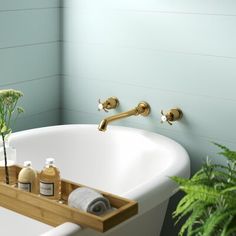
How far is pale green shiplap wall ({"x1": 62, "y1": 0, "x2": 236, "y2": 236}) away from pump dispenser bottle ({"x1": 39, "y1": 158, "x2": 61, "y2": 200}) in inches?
31.1

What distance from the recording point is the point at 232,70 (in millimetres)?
2555

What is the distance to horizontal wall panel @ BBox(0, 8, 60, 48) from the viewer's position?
9.30 feet

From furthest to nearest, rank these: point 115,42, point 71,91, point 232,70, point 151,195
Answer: point 71,91 → point 115,42 → point 232,70 → point 151,195

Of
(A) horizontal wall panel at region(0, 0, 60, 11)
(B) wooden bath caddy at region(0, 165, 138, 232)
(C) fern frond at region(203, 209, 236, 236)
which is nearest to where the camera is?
(C) fern frond at region(203, 209, 236, 236)

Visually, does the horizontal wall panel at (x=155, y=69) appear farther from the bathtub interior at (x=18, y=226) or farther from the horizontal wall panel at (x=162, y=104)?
the bathtub interior at (x=18, y=226)

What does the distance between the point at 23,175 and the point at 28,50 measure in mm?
957

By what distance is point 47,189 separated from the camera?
2.17 meters

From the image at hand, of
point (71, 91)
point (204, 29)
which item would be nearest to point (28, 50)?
point (71, 91)

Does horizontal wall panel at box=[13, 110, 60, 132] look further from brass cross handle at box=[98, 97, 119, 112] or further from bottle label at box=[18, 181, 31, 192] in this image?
bottle label at box=[18, 181, 31, 192]

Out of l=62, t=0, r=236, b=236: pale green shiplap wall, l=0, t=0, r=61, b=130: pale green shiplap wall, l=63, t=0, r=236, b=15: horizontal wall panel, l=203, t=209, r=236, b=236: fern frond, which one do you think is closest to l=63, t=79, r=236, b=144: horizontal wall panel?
l=62, t=0, r=236, b=236: pale green shiplap wall

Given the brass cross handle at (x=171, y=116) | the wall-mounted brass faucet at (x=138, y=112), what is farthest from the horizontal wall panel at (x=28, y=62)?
the brass cross handle at (x=171, y=116)

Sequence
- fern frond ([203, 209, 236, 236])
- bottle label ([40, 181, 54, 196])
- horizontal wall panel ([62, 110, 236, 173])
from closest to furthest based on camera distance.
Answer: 1. fern frond ([203, 209, 236, 236])
2. bottle label ([40, 181, 54, 196])
3. horizontal wall panel ([62, 110, 236, 173])

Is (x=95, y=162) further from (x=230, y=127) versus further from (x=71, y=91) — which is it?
(x=230, y=127)

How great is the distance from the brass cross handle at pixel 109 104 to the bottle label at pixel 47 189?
796mm
